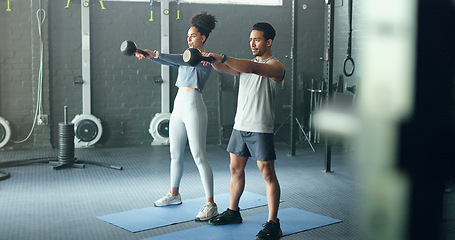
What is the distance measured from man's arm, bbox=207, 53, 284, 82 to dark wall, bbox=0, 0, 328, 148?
423cm

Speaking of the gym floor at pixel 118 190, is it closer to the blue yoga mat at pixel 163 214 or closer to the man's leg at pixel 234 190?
the blue yoga mat at pixel 163 214

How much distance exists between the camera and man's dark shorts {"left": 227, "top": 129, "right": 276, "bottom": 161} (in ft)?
9.80

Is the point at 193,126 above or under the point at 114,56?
under

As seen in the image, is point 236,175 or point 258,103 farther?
point 236,175

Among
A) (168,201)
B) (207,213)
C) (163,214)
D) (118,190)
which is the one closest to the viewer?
(207,213)

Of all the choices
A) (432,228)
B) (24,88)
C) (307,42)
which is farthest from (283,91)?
(432,228)

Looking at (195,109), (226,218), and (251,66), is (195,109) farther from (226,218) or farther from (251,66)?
(251,66)

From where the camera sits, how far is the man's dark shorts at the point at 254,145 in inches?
118

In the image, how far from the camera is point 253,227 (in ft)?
11.0

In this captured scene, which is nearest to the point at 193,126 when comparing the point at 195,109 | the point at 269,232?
the point at 195,109

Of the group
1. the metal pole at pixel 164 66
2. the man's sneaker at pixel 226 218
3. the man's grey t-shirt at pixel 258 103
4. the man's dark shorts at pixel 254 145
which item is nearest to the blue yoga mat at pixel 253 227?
the man's sneaker at pixel 226 218

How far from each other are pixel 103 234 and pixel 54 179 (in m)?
1.88

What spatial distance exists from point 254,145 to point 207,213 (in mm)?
740

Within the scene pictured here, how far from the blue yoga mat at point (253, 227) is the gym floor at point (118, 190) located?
0.08 meters
